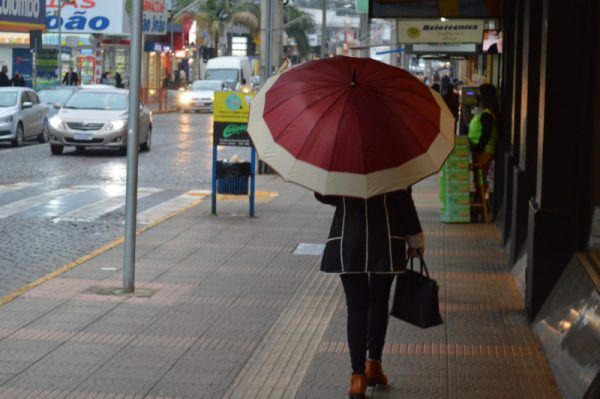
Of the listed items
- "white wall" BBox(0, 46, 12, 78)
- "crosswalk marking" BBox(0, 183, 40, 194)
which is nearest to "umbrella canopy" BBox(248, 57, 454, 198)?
"crosswalk marking" BBox(0, 183, 40, 194)

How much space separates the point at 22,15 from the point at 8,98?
712 inches

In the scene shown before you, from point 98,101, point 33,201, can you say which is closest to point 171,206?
point 33,201

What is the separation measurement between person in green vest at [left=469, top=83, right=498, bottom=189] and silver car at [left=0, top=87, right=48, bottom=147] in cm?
1628

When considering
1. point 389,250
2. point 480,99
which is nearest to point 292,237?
point 480,99

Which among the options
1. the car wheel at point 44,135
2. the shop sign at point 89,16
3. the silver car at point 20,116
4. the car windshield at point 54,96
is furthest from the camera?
the shop sign at point 89,16

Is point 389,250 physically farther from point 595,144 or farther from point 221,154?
point 221,154

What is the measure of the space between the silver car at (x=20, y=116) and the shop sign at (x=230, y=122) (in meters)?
14.1

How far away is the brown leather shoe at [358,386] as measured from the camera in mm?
6719

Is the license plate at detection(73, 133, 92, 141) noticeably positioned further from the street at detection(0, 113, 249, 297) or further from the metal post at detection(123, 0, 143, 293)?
the metal post at detection(123, 0, 143, 293)

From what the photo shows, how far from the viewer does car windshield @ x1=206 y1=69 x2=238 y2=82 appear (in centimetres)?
5842

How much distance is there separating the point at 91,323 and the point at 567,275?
3.52 meters

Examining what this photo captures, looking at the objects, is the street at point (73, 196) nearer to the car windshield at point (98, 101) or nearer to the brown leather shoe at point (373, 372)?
the car windshield at point (98, 101)

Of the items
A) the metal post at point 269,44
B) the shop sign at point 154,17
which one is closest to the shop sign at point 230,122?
the metal post at point 269,44

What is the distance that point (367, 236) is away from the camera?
22.0 feet
